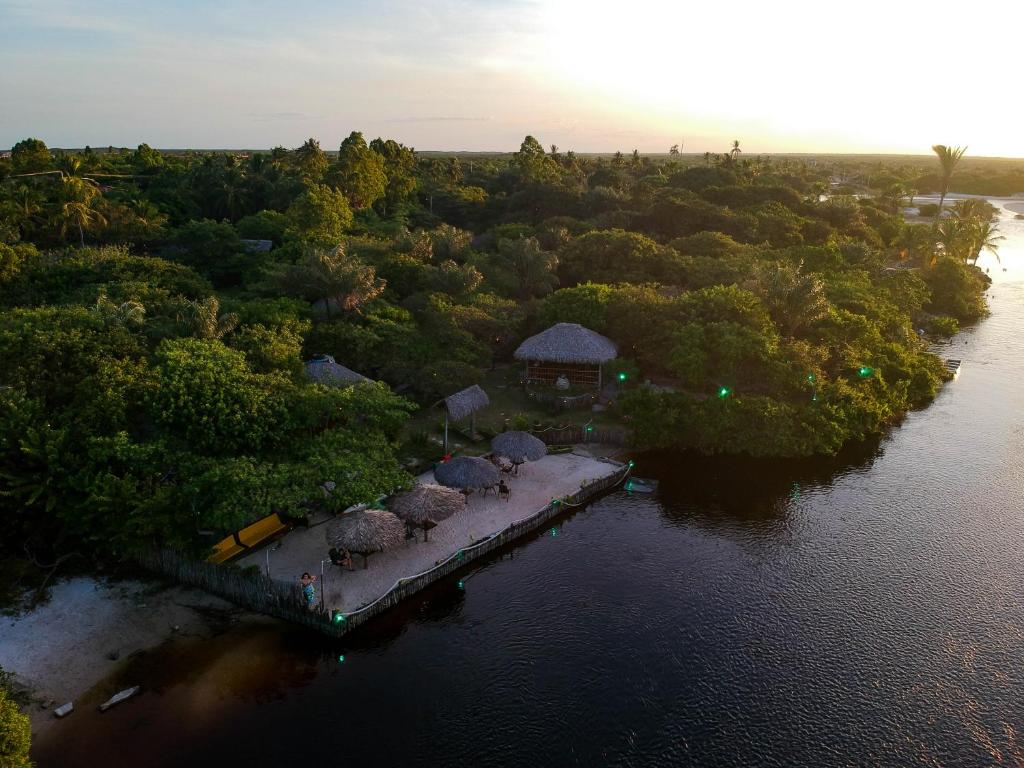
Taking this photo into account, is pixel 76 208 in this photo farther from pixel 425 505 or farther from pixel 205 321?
pixel 425 505

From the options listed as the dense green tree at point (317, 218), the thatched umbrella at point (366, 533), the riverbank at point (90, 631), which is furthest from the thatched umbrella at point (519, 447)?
the dense green tree at point (317, 218)

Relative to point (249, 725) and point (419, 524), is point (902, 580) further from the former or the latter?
point (249, 725)

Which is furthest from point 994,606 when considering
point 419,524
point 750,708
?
point 419,524

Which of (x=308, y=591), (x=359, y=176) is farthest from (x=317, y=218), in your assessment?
(x=308, y=591)

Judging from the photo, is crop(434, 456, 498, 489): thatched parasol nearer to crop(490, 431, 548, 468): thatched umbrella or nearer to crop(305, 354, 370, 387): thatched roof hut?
crop(490, 431, 548, 468): thatched umbrella

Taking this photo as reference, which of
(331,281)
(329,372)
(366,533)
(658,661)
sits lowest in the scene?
(658,661)

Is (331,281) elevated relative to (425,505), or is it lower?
elevated

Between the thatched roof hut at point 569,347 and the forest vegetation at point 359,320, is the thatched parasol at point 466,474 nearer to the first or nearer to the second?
the forest vegetation at point 359,320
